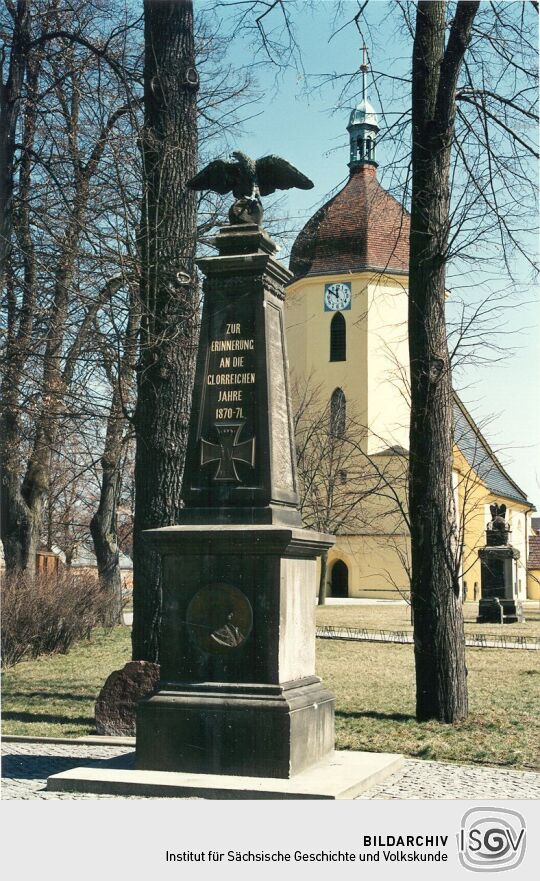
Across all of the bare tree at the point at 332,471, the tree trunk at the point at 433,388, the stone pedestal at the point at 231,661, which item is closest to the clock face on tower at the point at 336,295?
the bare tree at the point at 332,471

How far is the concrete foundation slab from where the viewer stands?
6668mm

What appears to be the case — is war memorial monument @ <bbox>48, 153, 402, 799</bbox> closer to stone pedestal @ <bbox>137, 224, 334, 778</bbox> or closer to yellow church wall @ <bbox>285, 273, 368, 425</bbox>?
stone pedestal @ <bbox>137, 224, 334, 778</bbox>

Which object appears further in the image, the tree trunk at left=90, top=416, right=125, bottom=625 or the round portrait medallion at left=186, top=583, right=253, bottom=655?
the tree trunk at left=90, top=416, right=125, bottom=625

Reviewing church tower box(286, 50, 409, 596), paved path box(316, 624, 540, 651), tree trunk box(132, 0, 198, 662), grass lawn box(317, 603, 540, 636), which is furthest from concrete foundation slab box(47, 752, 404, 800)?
church tower box(286, 50, 409, 596)

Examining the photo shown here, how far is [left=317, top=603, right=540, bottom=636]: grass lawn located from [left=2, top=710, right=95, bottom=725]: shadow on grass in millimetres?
12845

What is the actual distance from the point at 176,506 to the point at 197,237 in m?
2.92

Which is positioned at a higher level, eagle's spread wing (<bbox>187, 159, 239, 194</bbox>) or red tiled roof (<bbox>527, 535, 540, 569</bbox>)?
eagle's spread wing (<bbox>187, 159, 239, 194</bbox>)

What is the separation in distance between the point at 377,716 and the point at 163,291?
4.85 metres

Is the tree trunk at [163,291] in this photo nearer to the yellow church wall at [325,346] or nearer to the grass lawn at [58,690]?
the grass lawn at [58,690]

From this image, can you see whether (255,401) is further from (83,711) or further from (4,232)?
(4,232)

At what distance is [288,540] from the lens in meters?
7.24

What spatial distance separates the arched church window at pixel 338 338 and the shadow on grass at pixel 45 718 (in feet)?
115

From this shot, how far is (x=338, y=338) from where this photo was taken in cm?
4531

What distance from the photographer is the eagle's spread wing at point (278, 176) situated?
830 centimetres
